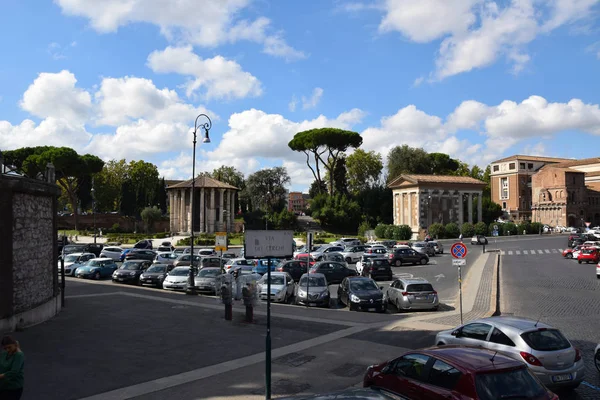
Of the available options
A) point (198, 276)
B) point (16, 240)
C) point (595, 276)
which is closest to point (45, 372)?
point (16, 240)

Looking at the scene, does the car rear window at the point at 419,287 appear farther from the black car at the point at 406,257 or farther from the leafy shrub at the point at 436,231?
the leafy shrub at the point at 436,231

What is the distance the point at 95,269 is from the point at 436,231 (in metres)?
49.8

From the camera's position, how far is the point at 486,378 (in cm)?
618

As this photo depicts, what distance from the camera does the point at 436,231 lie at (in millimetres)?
68062

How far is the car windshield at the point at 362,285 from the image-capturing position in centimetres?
2003

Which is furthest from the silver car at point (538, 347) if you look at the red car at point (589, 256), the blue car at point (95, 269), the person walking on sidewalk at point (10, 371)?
the red car at point (589, 256)

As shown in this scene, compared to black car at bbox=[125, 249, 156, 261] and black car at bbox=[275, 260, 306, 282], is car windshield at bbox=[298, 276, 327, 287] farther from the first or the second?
black car at bbox=[125, 249, 156, 261]

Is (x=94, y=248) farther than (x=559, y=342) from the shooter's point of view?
Yes

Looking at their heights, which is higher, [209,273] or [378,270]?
[209,273]

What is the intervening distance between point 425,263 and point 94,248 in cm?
2925

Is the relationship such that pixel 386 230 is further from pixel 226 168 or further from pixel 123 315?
pixel 226 168

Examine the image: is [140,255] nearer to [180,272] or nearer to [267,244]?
[180,272]

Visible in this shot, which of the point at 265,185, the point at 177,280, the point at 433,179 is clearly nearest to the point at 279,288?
the point at 177,280

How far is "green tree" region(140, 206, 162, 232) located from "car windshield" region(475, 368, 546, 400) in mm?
76153
